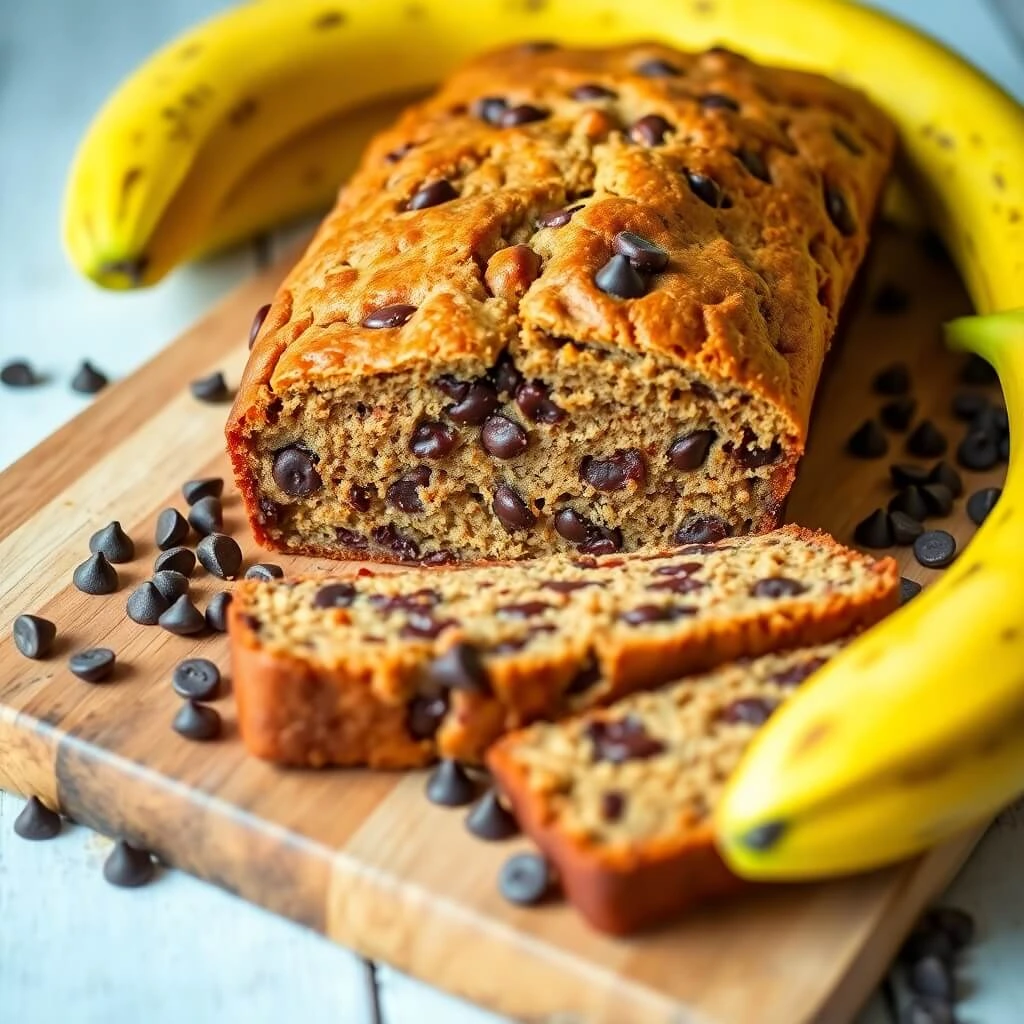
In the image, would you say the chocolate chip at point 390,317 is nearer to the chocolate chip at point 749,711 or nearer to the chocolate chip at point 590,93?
the chocolate chip at point 590,93

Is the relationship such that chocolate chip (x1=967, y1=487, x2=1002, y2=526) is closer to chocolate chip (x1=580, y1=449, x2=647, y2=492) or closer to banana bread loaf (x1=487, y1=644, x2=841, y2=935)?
chocolate chip (x1=580, y1=449, x2=647, y2=492)

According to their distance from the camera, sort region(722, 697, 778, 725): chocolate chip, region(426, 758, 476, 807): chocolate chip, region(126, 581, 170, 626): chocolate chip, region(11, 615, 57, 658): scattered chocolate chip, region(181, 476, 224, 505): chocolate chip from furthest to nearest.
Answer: region(181, 476, 224, 505): chocolate chip < region(126, 581, 170, 626): chocolate chip < region(11, 615, 57, 658): scattered chocolate chip < region(426, 758, 476, 807): chocolate chip < region(722, 697, 778, 725): chocolate chip

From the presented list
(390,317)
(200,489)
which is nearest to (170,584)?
(200,489)

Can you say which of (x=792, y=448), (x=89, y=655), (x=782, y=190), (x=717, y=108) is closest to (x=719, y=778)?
(x=792, y=448)

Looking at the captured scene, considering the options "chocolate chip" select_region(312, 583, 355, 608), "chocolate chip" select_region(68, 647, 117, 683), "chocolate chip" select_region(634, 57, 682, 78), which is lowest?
"chocolate chip" select_region(68, 647, 117, 683)

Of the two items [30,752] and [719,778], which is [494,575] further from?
[30,752]

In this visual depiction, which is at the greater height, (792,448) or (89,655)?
(792,448)

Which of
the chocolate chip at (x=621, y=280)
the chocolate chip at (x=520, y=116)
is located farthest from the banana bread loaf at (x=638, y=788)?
the chocolate chip at (x=520, y=116)

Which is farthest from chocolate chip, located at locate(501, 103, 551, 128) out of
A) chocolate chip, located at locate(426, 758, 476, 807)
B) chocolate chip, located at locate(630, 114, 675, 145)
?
chocolate chip, located at locate(426, 758, 476, 807)
